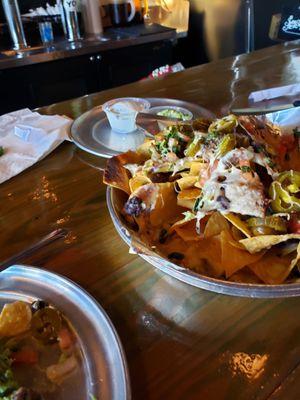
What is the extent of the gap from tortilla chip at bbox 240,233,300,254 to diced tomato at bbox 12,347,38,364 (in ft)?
1.02

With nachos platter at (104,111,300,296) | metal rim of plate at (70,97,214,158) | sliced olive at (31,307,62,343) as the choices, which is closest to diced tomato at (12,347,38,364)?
sliced olive at (31,307,62,343)

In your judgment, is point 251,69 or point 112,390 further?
point 251,69

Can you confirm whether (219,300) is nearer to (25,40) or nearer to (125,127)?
(125,127)

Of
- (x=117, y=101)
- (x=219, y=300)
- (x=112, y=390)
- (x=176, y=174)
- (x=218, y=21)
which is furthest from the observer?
(x=218, y=21)

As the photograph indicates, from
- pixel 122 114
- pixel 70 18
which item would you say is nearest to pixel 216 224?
pixel 122 114

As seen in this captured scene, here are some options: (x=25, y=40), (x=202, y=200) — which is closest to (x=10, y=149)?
(x=202, y=200)

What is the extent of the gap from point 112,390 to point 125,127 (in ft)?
2.37

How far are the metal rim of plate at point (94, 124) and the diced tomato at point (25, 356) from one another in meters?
0.52

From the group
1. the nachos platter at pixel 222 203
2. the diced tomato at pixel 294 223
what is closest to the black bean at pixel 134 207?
the nachos platter at pixel 222 203

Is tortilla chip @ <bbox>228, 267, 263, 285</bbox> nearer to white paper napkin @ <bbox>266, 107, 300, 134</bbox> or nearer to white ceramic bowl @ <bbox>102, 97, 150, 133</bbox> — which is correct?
white paper napkin @ <bbox>266, 107, 300, 134</bbox>

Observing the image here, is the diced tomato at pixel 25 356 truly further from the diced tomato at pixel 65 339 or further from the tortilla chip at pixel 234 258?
the tortilla chip at pixel 234 258

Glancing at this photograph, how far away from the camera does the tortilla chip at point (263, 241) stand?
1.70ft

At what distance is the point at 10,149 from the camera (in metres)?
0.93

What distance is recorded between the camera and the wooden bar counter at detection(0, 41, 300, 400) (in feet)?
1.42
